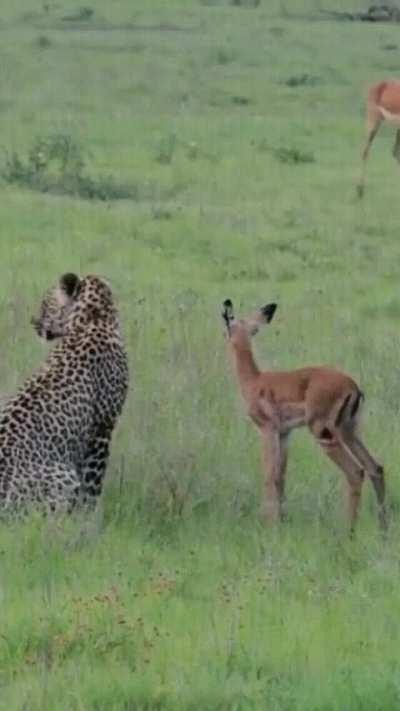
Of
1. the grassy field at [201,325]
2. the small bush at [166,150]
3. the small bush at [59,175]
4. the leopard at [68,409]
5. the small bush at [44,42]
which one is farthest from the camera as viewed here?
the small bush at [44,42]

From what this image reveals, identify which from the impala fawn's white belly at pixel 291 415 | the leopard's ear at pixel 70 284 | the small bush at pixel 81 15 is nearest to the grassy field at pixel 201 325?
the small bush at pixel 81 15

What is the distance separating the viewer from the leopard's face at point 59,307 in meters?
8.61

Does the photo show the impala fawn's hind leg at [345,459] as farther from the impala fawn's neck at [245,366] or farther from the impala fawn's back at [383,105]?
the impala fawn's back at [383,105]

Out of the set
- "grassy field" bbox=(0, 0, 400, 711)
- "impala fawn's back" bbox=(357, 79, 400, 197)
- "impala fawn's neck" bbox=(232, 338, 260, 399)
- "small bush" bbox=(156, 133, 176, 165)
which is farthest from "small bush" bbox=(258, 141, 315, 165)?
"impala fawn's neck" bbox=(232, 338, 260, 399)

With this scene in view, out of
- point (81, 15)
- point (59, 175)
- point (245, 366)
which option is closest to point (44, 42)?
point (81, 15)

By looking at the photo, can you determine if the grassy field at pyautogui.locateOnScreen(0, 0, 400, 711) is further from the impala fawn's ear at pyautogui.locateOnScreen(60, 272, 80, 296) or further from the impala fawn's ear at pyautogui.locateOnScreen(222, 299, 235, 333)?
the impala fawn's ear at pyautogui.locateOnScreen(60, 272, 80, 296)

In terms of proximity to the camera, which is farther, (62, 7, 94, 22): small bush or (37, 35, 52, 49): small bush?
(62, 7, 94, 22): small bush

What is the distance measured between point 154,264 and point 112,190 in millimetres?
2641

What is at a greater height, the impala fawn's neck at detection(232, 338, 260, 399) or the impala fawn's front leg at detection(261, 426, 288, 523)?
the impala fawn's neck at detection(232, 338, 260, 399)

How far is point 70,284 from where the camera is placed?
864cm

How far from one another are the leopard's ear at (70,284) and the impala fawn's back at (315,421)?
0.86 m

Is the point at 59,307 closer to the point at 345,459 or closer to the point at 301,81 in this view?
the point at 345,459

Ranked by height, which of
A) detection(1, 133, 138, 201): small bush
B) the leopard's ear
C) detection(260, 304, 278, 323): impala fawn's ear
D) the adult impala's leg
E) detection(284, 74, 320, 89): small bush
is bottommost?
detection(284, 74, 320, 89): small bush

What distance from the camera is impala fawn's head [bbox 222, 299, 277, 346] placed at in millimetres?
8812
